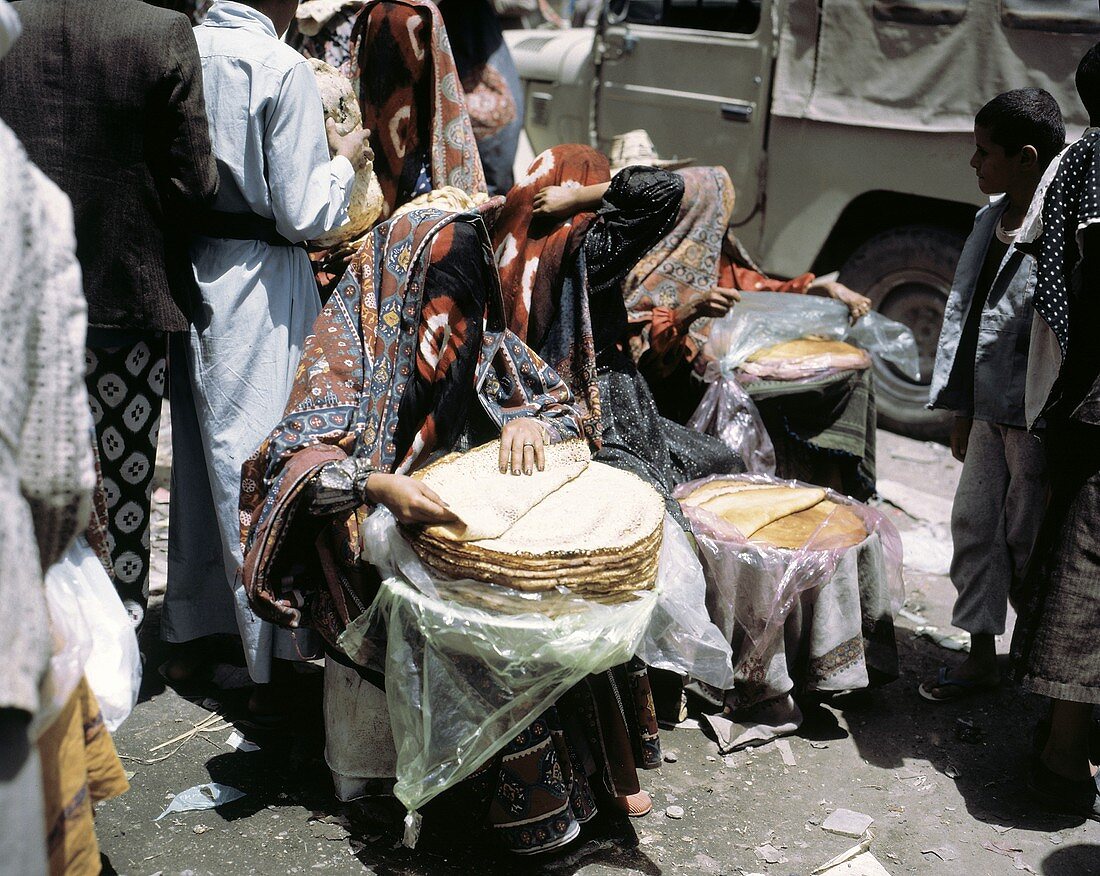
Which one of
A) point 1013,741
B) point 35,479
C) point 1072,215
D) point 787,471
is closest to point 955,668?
point 1013,741

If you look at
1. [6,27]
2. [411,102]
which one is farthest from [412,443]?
[411,102]

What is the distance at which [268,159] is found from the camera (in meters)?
2.82

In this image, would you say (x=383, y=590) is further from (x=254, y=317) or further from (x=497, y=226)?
(x=497, y=226)

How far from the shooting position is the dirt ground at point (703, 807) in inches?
101

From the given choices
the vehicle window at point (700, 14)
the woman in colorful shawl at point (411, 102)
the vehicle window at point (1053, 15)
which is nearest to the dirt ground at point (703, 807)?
the woman in colorful shawl at point (411, 102)

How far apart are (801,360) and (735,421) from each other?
0.37 meters

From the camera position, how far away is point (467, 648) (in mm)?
2225

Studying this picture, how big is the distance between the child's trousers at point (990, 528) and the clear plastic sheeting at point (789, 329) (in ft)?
3.61

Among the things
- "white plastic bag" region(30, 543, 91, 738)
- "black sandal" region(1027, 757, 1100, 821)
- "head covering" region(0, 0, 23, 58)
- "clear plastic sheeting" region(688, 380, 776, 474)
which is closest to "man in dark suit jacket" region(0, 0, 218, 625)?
"white plastic bag" region(30, 543, 91, 738)

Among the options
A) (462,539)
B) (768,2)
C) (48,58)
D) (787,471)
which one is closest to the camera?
(462,539)

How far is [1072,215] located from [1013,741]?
1553mm

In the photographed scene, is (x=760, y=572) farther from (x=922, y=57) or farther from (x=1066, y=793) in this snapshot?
(x=922, y=57)

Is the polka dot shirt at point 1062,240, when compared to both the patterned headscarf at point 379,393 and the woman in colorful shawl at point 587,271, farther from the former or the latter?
the patterned headscarf at point 379,393

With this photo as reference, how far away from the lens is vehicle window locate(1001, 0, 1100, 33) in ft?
15.4
